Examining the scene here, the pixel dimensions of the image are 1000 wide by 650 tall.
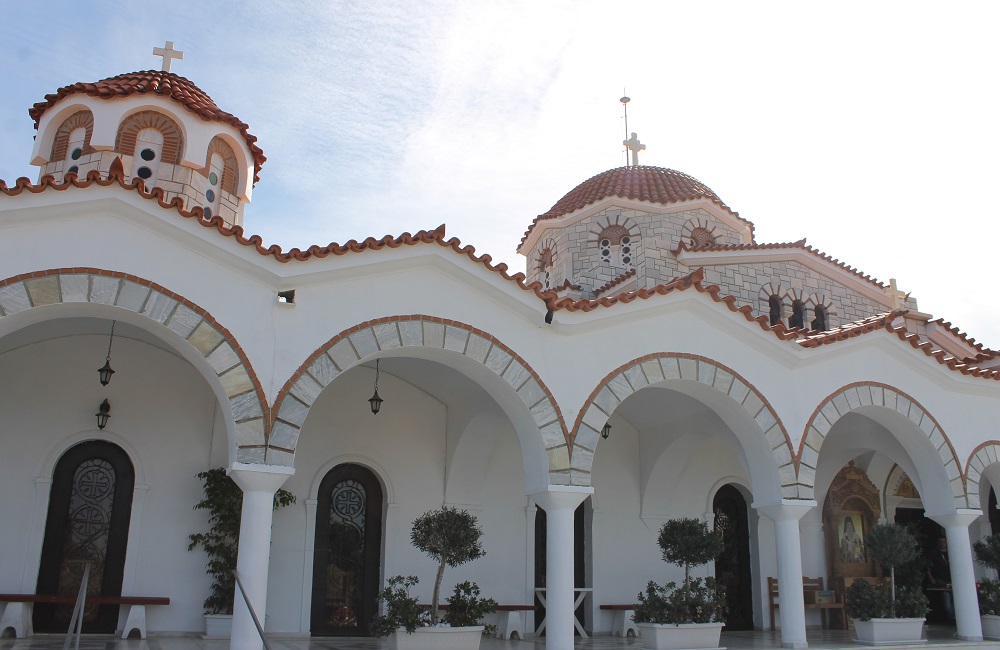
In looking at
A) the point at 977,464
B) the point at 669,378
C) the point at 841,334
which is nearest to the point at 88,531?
the point at 669,378

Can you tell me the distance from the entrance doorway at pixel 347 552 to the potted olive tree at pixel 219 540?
109 centimetres

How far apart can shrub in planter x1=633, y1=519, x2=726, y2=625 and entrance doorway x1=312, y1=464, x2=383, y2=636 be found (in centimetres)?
331

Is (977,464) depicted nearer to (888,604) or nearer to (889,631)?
(888,604)

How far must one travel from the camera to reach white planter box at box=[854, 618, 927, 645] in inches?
388

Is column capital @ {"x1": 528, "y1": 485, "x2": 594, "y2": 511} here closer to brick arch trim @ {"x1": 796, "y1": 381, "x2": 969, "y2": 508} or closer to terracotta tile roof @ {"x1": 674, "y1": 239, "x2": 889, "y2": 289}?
brick arch trim @ {"x1": 796, "y1": 381, "x2": 969, "y2": 508}

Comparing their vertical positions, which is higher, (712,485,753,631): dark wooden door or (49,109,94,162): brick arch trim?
(49,109,94,162): brick arch trim

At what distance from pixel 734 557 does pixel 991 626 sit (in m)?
3.37

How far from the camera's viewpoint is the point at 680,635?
29.0ft

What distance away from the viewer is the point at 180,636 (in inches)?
370

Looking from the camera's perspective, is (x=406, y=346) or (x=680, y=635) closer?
(x=406, y=346)

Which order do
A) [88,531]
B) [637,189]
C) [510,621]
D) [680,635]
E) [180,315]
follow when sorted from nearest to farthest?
[180,315], [680,635], [88,531], [510,621], [637,189]

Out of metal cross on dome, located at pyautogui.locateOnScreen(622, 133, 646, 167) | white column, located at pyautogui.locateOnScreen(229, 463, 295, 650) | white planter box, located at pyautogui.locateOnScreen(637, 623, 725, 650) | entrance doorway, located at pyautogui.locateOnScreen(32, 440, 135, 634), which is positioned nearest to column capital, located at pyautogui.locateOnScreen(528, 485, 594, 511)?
white planter box, located at pyautogui.locateOnScreen(637, 623, 725, 650)

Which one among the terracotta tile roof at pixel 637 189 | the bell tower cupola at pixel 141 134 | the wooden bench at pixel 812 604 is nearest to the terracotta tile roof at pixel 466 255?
the bell tower cupola at pixel 141 134

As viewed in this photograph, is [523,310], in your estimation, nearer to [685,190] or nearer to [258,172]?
[258,172]
